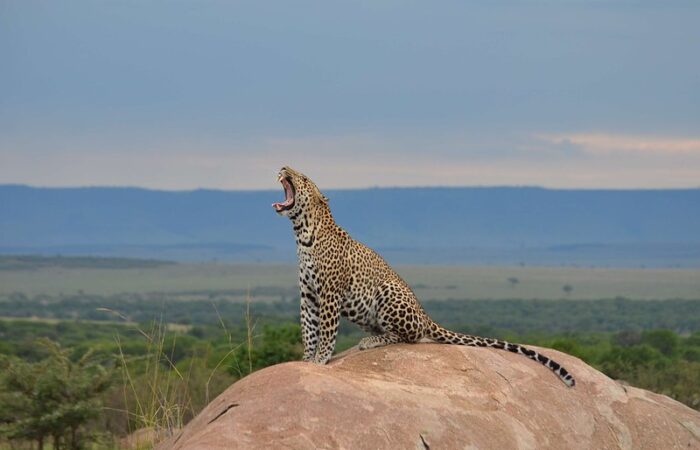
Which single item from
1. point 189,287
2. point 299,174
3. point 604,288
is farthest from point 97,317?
point 299,174

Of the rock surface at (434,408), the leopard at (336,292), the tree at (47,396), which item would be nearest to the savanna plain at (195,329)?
the tree at (47,396)

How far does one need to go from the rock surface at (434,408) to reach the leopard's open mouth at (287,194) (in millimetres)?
1466

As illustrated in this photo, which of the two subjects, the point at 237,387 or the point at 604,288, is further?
the point at 604,288

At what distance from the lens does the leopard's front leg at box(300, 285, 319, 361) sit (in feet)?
39.0

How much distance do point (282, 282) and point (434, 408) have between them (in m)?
154

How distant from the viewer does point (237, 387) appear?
1036 cm

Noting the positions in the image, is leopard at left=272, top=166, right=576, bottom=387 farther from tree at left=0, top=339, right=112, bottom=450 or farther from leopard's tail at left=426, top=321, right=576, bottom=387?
tree at left=0, top=339, right=112, bottom=450

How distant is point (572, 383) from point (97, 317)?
11178 centimetres

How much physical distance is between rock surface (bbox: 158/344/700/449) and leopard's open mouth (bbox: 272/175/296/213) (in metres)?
1.47

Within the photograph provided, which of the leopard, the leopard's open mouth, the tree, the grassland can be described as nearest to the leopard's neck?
the leopard

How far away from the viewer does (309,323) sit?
1192 centimetres

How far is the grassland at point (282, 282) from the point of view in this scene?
5797 inches

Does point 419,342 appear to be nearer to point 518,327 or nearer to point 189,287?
point 518,327

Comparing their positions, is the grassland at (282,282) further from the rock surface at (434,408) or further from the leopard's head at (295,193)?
A: the leopard's head at (295,193)
